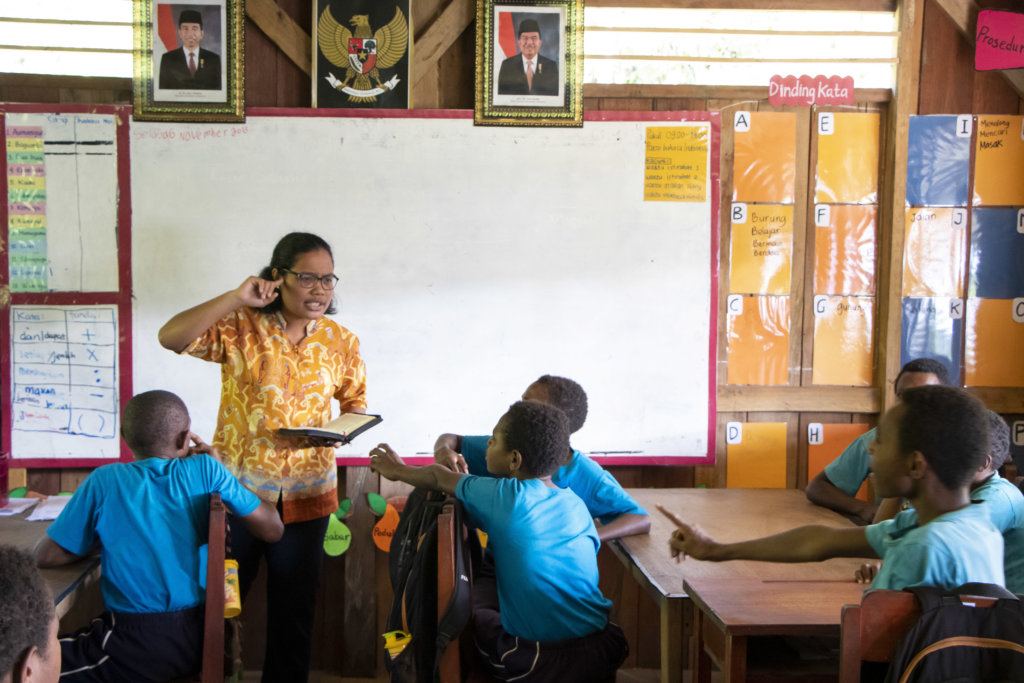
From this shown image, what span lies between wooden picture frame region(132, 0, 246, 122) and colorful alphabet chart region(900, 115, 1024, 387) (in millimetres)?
2655

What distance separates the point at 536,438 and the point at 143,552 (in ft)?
3.14

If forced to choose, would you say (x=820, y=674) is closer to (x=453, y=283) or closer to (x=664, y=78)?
(x=453, y=283)

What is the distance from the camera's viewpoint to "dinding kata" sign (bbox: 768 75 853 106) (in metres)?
3.16

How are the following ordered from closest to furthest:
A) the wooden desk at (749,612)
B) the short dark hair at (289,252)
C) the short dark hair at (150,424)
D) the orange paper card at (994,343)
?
the wooden desk at (749,612) → the short dark hair at (150,424) → the short dark hair at (289,252) → the orange paper card at (994,343)

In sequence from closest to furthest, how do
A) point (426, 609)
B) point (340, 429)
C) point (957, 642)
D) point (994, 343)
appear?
point (957, 642) < point (426, 609) < point (340, 429) < point (994, 343)

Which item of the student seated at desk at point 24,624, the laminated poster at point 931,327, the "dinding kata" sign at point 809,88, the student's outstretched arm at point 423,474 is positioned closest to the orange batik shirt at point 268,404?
the student's outstretched arm at point 423,474

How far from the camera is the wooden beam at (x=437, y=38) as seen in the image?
3084 millimetres

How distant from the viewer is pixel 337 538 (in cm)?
317

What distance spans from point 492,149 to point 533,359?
84 cm

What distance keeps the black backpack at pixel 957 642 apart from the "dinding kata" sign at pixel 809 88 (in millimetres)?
2345

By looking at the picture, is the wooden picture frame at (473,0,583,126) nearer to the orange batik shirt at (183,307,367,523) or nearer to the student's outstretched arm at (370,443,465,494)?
the orange batik shirt at (183,307,367,523)

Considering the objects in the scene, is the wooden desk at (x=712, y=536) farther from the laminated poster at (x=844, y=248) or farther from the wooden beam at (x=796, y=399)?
the laminated poster at (x=844, y=248)

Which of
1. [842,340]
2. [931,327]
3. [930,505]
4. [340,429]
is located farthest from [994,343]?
[340,429]

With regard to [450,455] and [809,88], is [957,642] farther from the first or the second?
[809,88]
